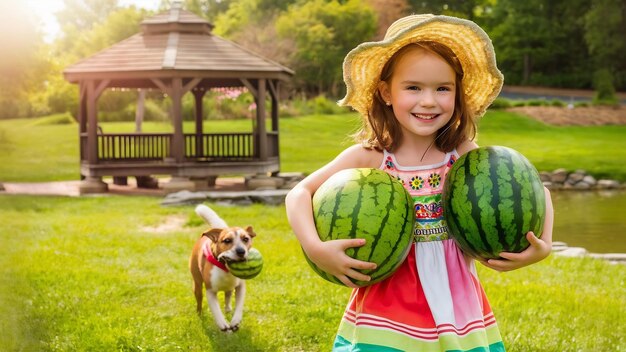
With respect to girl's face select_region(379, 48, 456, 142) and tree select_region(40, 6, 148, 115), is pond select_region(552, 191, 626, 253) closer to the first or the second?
girl's face select_region(379, 48, 456, 142)

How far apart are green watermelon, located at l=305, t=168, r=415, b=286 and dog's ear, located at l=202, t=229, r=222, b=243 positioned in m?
2.08

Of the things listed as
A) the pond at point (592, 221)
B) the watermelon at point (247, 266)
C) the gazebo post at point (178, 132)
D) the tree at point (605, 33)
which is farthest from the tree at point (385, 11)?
the watermelon at point (247, 266)

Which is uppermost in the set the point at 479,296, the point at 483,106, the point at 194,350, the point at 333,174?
the point at 483,106

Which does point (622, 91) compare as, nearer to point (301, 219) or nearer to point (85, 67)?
point (85, 67)

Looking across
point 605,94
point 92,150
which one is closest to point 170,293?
point 92,150

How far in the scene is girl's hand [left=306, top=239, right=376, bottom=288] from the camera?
100 inches

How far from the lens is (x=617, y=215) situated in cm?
1228

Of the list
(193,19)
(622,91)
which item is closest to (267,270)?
(193,19)

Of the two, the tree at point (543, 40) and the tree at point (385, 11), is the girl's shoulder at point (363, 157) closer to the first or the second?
the tree at point (385, 11)

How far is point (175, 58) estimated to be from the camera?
16.0 meters

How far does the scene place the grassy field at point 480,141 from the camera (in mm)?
20438

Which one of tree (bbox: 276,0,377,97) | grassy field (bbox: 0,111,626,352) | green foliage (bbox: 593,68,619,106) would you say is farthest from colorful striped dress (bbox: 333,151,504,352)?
tree (bbox: 276,0,377,97)

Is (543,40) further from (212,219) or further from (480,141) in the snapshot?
(212,219)

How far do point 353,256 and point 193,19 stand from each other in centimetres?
1585
